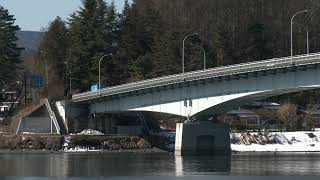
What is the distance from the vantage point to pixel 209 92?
124 m

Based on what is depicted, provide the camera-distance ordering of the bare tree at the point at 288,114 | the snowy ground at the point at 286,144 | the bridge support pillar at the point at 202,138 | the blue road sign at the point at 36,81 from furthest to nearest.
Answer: the blue road sign at the point at 36,81 → the bare tree at the point at 288,114 → the snowy ground at the point at 286,144 → the bridge support pillar at the point at 202,138

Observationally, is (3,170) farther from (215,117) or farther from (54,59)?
(54,59)

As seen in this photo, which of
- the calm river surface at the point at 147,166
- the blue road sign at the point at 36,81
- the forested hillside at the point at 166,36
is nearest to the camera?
the calm river surface at the point at 147,166

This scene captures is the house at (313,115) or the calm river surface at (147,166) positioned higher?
the house at (313,115)

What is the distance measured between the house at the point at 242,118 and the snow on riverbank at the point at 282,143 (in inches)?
567

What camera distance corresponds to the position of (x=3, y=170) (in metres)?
90.6

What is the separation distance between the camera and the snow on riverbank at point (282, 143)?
452ft

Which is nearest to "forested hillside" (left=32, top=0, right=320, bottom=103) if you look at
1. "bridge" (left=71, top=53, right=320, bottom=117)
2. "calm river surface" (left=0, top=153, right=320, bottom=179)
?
"bridge" (left=71, top=53, right=320, bottom=117)

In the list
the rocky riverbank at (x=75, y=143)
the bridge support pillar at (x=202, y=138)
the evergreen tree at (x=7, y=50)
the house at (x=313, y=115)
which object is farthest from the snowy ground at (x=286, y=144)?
the evergreen tree at (x=7, y=50)

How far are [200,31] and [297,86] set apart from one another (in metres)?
67.0

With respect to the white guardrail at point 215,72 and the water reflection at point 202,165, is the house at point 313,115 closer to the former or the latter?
the white guardrail at point 215,72

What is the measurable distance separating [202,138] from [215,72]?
34.2 feet

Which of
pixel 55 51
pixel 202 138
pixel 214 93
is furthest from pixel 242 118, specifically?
pixel 55 51

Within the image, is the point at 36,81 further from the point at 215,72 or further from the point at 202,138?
the point at 215,72
